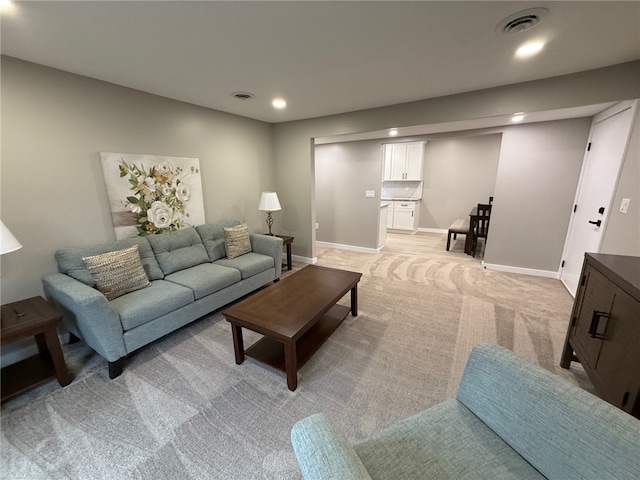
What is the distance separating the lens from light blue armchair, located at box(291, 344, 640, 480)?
72 centimetres

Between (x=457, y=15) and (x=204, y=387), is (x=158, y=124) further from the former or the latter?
(x=457, y=15)

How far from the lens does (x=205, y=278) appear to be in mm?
2561

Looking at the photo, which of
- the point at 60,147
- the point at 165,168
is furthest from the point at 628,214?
the point at 60,147

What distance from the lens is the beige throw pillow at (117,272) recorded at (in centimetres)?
211

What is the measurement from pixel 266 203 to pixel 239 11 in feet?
8.17

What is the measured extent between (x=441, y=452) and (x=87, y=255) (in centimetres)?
285

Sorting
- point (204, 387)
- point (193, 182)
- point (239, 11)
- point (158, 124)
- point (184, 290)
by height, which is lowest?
point (204, 387)

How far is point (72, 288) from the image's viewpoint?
1850 millimetres

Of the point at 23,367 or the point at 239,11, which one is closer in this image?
the point at 239,11

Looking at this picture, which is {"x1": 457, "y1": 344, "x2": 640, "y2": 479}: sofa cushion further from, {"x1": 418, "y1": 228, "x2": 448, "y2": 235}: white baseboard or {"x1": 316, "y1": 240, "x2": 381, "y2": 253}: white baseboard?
{"x1": 418, "y1": 228, "x2": 448, "y2": 235}: white baseboard

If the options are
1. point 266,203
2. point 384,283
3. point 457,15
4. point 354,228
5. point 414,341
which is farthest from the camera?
point 354,228

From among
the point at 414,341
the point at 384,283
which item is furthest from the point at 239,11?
the point at 384,283

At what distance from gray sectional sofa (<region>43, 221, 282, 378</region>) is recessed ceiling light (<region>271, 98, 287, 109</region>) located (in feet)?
5.40

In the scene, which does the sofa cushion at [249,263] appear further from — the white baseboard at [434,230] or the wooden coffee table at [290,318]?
the white baseboard at [434,230]
